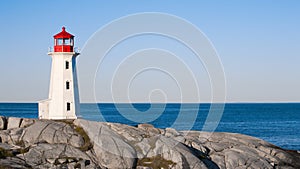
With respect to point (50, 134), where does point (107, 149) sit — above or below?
below

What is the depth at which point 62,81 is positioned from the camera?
36.2m

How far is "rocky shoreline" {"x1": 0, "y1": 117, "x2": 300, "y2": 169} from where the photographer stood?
27391 mm

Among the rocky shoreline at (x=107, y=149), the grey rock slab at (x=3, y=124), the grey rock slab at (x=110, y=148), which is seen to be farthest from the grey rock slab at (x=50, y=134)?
the grey rock slab at (x=3, y=124)

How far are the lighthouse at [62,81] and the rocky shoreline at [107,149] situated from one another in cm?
462

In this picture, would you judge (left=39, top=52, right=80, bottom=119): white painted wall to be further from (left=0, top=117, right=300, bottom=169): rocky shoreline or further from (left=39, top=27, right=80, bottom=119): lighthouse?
(left=0, top=117, right=300, bottom=169): rocky shoreline

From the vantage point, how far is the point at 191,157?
29.1 m

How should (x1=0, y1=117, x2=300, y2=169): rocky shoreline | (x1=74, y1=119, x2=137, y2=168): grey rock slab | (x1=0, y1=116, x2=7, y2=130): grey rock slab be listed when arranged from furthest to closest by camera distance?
(x1=0, y1=116, x2=7, y2=130): grey rock slab, (x1=74, y1=119, x2=137, y2=168): grey rock slab, (x1=0, y1=117, x2=300, y2=169): rocky shoreline

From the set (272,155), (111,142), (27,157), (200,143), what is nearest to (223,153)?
(200,143)

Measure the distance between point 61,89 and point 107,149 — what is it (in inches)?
363

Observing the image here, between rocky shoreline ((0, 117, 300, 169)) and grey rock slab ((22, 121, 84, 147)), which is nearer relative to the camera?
rocky shoreline ((0, 117, 300, 169))

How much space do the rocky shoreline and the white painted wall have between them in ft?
15.1

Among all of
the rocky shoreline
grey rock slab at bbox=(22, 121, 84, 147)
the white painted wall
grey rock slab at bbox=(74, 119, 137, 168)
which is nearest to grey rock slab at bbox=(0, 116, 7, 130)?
the rocky shoreline

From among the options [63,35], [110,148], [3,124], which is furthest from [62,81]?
[110,148]

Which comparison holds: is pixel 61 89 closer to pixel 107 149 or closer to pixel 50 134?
pixel 50 134
